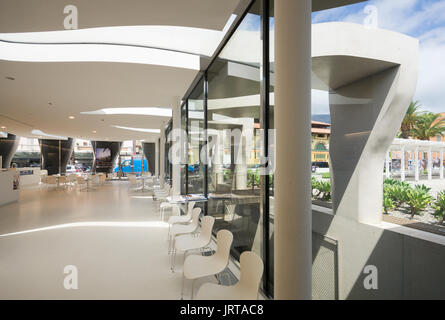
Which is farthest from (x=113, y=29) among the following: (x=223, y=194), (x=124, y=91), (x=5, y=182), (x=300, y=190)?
(x=5, y=182)

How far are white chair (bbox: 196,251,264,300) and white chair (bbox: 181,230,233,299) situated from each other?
1.05 ft

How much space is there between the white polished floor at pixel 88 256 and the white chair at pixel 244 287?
91 cm

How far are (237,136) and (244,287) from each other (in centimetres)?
209

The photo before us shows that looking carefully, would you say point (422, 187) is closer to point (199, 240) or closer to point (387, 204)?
point (387, 204)

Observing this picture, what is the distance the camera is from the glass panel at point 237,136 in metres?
2.89

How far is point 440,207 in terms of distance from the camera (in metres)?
1.20

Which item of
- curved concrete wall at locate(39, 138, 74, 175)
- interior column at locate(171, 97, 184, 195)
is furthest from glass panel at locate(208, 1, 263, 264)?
curved concrete wall at locate(39, 138, 74, 175)

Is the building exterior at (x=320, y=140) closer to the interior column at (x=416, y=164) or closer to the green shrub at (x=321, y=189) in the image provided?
the green shrub at (x=321, y=189)

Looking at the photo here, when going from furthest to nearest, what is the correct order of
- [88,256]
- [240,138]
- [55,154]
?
[55,154] → [88,256] → [240,138]

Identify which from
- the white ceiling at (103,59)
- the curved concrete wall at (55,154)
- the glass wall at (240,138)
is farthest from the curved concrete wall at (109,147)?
the glass wall at (240,138)

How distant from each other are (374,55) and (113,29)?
4.15 metres

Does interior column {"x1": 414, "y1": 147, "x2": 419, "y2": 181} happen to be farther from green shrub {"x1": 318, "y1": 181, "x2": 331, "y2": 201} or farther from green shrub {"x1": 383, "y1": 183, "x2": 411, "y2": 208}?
green shrub {"x1": 318, "y1": 181, "x2": 331, "y2": 201}

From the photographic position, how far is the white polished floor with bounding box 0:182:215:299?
2666 mm

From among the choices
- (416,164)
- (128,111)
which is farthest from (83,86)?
(416,164)
